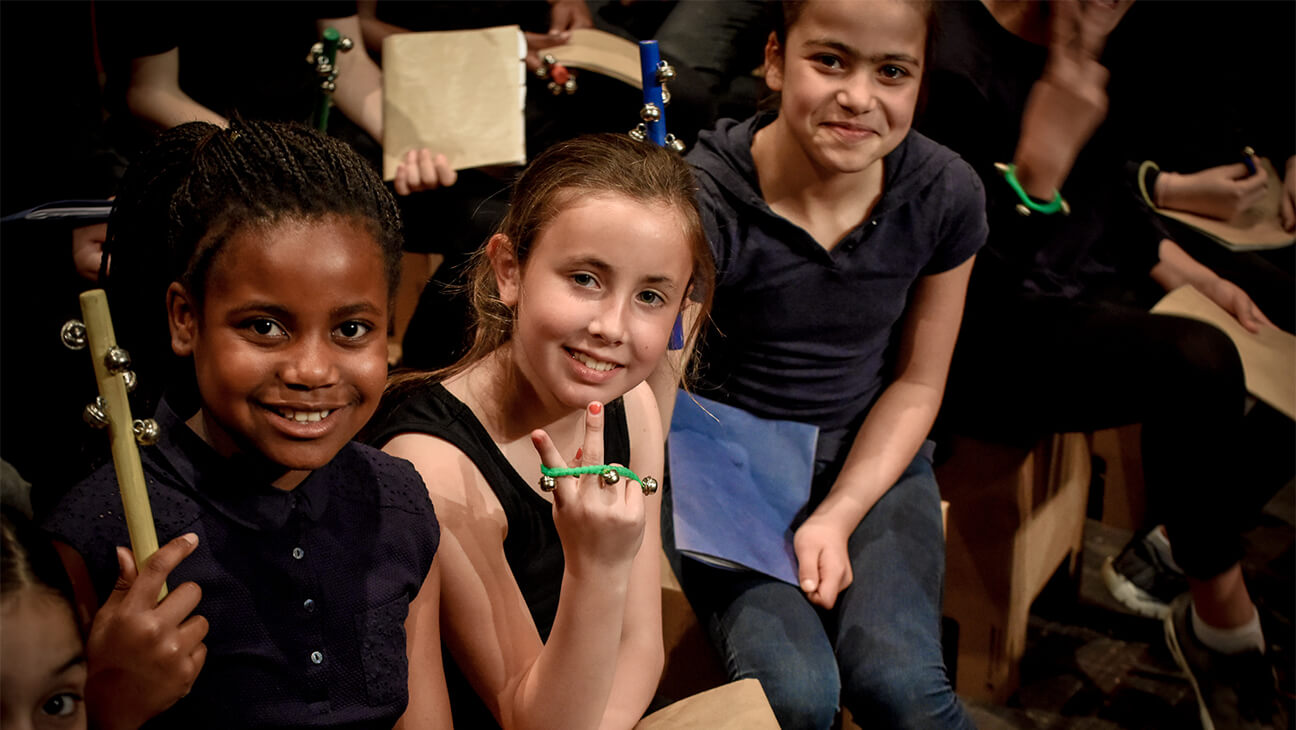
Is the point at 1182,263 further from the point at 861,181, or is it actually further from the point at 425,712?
the point at 425,712

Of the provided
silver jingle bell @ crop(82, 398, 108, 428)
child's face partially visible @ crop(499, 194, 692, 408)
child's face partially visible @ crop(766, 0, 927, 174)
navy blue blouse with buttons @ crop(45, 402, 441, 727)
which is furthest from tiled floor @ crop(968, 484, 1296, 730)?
silver jingle bell @ crop(82, 398, 108, 428)

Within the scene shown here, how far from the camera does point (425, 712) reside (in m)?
0.92

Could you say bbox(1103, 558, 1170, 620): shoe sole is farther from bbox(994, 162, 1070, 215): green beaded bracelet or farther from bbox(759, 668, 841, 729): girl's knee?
bbox(759, 668, 841, 729): girl's knee

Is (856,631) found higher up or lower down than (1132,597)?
higher up

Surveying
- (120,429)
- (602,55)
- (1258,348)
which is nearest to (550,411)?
(120,429)

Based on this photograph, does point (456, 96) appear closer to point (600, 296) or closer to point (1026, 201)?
point (600, 296)

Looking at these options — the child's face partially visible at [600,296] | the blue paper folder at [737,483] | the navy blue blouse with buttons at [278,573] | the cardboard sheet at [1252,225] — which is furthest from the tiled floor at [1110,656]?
the navy blue blouse with buttons at [278,573]

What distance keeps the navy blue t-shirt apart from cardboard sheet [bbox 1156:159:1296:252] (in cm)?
49

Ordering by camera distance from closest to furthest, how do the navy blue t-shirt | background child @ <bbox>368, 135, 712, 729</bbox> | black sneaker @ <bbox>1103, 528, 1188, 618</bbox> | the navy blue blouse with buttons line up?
the navy blue blouse with buttons → background child @ <bbox>368, 135, 712, 729</bbox> → the navy blue t-shirt → black sneaker @ <bbox>1103, 528, 1188, 618</bbox>

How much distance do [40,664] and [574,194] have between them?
1.73ft

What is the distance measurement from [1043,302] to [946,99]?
345 mm

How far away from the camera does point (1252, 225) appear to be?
1734 millimetres

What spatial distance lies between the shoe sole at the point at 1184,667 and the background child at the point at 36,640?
4.85ft

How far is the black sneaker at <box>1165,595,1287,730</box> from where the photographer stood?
63.9 inches
